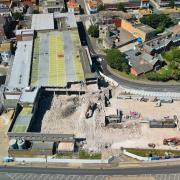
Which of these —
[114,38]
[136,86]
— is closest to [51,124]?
[136,86]

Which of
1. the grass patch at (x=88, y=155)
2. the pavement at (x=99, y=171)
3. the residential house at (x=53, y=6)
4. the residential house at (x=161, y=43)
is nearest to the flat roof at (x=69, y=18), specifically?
the residential house at (x=53, y=6)

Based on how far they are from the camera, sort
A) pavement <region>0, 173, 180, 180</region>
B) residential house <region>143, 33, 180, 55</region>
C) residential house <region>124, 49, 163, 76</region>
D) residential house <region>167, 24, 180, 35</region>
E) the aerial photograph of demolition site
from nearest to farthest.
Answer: pavement <region>0, 173, 180, 180</region>, the aerial photograph of demolition site, residential house <region>124, 49, 163, 76</region>, residential house <region>143, 33, 180, 55</region>, residential house <region>167, 24, 180, 35</region>

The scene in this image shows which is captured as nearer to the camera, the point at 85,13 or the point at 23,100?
the point at 23,100

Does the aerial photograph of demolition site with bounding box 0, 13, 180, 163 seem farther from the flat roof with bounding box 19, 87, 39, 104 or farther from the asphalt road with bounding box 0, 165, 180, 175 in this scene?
the asphalt road with bounding box 0, 165, 180, 175

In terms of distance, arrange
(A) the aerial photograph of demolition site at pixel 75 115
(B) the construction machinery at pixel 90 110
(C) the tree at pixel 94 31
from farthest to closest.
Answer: (C) the tree at pixel 94 31 < (B) the construction machinery at pixel 90 110 < (A) the aerial photograph of demolition site at pixel 75 115

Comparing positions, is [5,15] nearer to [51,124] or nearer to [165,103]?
[51,124]

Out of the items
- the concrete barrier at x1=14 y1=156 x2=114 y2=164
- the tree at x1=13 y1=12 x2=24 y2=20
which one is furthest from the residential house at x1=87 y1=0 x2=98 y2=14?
the concrete barrier at x1=14 y1=156 x2=114 y2=164

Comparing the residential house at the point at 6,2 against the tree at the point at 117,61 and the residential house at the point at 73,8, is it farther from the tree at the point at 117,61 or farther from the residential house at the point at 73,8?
the tree at the point at 117,61
